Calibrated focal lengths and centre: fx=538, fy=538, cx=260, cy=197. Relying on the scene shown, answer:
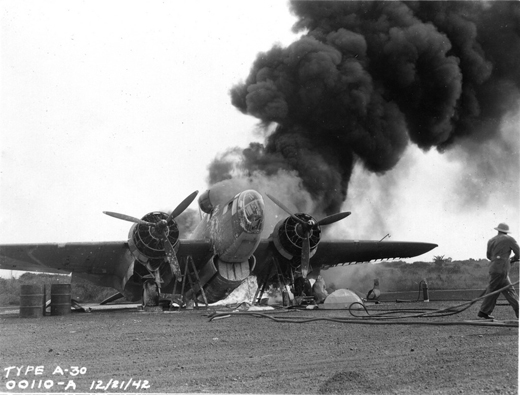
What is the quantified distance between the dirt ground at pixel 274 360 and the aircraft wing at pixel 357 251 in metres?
12.9

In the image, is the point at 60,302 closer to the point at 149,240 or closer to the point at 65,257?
the point at 149,240

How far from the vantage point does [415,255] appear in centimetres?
2625

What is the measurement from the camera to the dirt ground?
5.68 meters

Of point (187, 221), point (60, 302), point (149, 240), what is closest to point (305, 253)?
point (149, 240)

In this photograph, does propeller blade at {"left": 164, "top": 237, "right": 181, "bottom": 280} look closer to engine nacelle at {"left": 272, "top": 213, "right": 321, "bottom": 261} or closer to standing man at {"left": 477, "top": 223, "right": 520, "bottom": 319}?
engine nacelle at {"left": 272, "top": 213, "right": 321, "bottom": 261}

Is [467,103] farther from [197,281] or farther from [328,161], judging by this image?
[197,281]

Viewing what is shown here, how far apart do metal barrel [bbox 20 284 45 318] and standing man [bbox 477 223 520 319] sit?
12.5 metres

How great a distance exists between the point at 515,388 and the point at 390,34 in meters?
24.1

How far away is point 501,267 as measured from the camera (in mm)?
10469

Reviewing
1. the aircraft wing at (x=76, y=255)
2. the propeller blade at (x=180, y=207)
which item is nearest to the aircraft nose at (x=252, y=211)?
the propeller blade at (x=180, y=207)

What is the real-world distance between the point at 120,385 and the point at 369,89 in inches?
955

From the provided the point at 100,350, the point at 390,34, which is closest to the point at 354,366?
the point at 100,350

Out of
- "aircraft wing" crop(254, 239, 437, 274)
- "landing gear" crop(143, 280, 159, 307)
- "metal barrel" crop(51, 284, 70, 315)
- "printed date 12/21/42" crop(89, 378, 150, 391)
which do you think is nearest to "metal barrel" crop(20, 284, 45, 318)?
"metal barrel" crop(51, 284, 70, 315)

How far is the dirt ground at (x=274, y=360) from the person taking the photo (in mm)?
5676
